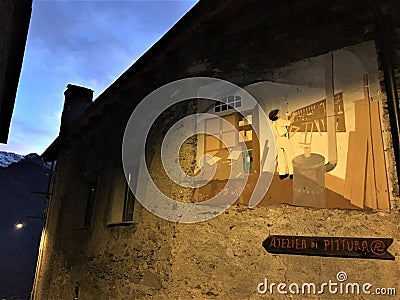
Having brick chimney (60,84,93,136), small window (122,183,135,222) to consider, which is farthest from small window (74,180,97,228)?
brick chimney (60,84,93,136)

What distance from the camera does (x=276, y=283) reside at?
10.8ft

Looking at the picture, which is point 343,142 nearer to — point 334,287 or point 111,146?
point 334,287

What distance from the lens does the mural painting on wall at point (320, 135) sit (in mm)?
3270

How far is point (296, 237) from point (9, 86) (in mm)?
5713

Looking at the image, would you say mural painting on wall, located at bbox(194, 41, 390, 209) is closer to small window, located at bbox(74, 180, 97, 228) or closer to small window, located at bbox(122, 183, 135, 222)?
small window, located at bbox(122, 183, 135, 222)

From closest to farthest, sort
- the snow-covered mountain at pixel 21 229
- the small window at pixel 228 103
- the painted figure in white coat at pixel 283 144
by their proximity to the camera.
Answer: the painted figure in white coat at pixel 283 144, the small window at pixel 228 103, the snow-covered mountain at pixel 21 229

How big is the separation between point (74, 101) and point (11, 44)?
4.24 m

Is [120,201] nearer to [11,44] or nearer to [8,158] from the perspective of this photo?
[11,44]

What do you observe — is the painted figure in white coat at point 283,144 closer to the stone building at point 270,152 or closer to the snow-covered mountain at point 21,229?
the stone building at point 270,152

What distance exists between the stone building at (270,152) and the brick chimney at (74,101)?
459 cm

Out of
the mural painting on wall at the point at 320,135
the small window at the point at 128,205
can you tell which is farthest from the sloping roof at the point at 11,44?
the mural painting on wall at the point at 320,135

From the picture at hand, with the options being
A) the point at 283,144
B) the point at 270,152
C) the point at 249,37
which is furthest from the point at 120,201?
the point at 249,37

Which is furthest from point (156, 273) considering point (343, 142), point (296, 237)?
point (343, 142)

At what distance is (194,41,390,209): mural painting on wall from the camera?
3.27 metres
